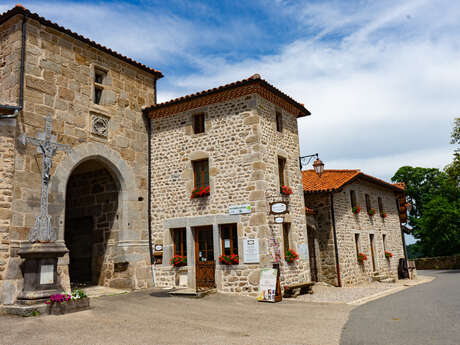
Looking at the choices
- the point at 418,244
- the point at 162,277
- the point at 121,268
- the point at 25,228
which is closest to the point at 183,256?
the point at 162,277

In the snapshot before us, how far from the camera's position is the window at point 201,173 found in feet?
37.9

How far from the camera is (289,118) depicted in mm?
12656

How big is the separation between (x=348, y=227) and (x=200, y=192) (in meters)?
6.62

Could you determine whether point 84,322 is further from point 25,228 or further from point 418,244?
point 418,244

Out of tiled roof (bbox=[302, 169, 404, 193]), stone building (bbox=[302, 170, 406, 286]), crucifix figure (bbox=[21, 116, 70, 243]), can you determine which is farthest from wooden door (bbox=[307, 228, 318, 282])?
crucifix figure (bbox=[21, 116, 70, 243])

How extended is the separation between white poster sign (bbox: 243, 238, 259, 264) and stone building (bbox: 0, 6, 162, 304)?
328cm

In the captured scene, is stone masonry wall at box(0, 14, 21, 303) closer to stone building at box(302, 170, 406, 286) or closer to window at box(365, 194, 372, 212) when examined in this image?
stone building at box(302, 170, 406, 286)

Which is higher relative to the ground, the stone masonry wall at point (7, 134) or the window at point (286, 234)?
the stone masonry wall at point (7, 134)

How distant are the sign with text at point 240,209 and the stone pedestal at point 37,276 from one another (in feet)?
14.6

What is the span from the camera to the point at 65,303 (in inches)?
301

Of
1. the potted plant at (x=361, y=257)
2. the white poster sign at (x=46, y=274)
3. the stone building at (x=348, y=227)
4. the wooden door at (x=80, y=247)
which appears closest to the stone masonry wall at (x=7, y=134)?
the white poster sign at (x=46, y=274)

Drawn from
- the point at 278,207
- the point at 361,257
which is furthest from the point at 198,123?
the point at 361,257

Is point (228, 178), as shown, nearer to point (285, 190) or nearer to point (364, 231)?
point (285, 190)

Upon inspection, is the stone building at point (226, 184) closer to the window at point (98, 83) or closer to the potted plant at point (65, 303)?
the window at point (98, 83)
